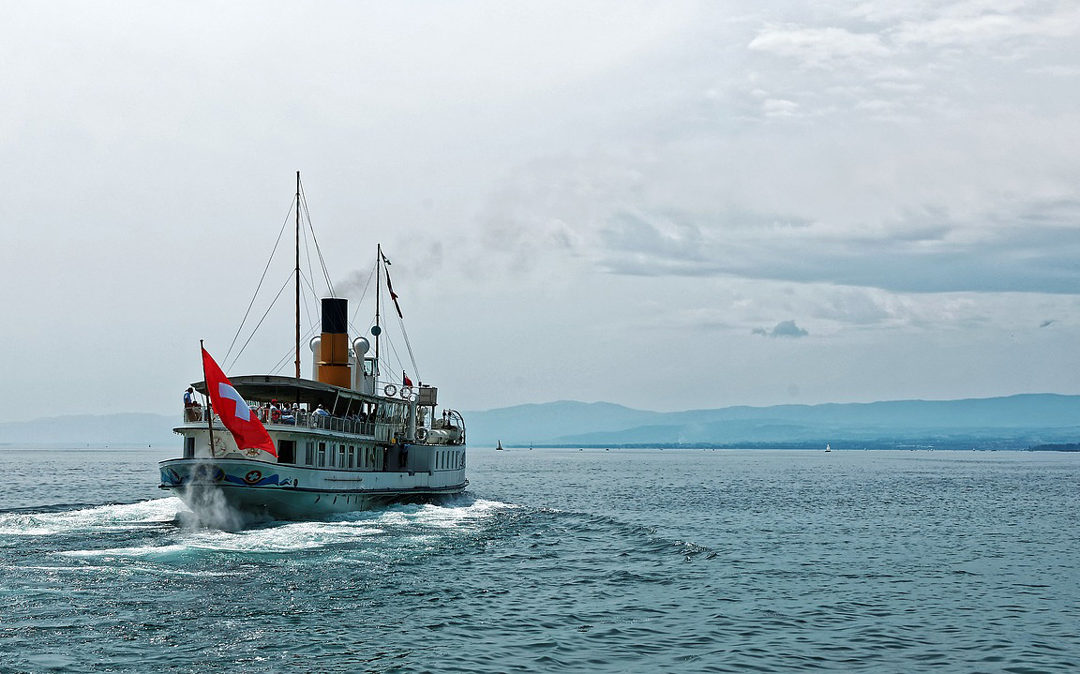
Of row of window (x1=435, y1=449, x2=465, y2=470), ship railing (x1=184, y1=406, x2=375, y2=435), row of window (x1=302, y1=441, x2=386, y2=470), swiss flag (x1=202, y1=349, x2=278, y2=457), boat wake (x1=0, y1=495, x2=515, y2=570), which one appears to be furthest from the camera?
row of window (x1=435, y1=449, x2=465, y2=470)

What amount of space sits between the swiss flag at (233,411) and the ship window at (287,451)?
176 inches

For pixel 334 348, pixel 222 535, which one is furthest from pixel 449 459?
pixel 222 535

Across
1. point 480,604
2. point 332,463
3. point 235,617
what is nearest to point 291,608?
point 235,617

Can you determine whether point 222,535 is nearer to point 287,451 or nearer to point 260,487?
point 260,487

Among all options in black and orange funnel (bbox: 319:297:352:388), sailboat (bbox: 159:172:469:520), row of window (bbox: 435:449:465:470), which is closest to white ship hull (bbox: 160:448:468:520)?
sailboat (bbox: 159:172:469:520)

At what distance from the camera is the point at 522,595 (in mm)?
32094

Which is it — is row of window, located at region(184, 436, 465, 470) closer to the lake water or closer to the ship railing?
the ship railing

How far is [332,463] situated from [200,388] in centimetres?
743

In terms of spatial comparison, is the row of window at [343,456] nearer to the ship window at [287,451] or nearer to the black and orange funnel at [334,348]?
the ship window at [287,451]

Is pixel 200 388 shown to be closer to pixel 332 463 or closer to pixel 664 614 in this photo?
pixel 332 463

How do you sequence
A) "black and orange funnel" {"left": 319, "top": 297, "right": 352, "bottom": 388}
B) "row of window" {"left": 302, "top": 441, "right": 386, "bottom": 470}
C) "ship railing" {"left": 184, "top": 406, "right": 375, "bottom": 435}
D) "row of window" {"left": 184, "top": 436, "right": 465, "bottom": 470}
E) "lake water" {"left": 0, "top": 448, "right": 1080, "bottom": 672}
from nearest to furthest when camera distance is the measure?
"lake water" {"left": 0, "top": 448, "right": 1080, "bottom": 672} → "row of window" {"left": 184, "top": 436, "right": 465, "bottom": 470} → "ship railing" {"left": 184, "top": 406, "right": 375, "bottom": 435} → "row of window" {"left": 302, "top": 441, "right": 386, "bottom": 470} → "black and orange funnel" {"left": 319, "top": 297, "right": 352, "bottom": 388}

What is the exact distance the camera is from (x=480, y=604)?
99.8 feet

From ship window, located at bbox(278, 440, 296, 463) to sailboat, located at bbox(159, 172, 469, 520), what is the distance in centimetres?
5

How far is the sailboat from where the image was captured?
43594mm
